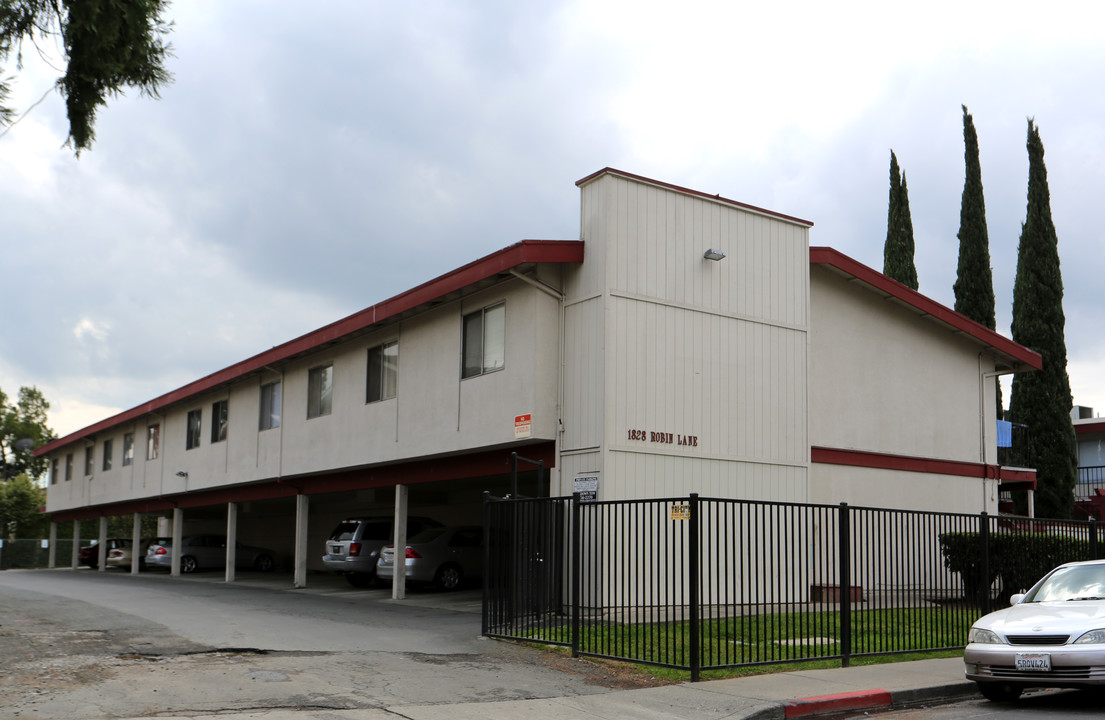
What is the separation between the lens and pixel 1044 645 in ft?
32.4

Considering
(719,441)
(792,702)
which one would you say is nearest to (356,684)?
(792,702)

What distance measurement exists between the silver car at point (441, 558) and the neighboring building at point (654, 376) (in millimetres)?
1449

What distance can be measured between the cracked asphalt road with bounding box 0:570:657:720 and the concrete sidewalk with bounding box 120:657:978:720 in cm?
35

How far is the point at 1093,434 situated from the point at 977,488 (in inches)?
782

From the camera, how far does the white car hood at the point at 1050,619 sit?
388 inches

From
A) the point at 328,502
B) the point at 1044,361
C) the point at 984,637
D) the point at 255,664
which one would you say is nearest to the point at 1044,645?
the point at 984,637

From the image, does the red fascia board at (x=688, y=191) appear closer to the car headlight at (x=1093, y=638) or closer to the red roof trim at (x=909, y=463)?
the red roof trim at (x=909, y=463)

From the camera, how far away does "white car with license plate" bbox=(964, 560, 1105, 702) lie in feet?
31.5

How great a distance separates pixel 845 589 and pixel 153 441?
28838 millimetres

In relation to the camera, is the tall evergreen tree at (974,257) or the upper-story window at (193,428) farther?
the tall evergreen tree at (974,257)

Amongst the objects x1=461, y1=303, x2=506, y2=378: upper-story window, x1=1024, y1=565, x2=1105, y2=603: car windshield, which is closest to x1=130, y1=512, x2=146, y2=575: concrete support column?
x1=461, y1=303, x2=506, y2=378: upper-story window

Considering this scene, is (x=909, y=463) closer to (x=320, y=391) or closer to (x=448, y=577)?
(x=448, y=577)

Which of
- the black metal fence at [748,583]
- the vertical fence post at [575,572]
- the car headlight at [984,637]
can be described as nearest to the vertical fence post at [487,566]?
the black metal fence at [748,583]

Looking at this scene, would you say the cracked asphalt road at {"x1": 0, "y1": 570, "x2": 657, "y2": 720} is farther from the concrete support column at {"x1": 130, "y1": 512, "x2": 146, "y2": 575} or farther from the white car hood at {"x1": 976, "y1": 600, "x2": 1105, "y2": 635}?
the concrete support column at {"x1": 130, "y1": 512, "x2": 146, "y2": 575}
